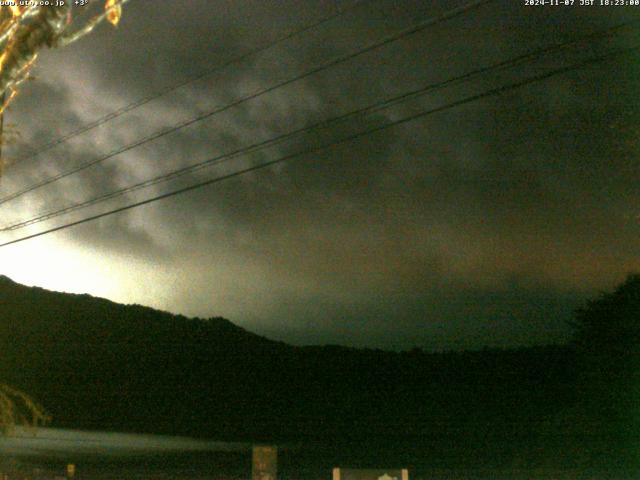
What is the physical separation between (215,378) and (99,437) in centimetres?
1213

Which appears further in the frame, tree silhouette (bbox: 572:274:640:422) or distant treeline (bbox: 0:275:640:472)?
distant treeline (bbox: 0:275:640:472)

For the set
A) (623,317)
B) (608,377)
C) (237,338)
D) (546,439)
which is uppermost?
(237,338)

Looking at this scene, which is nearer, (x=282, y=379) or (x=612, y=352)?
(x=612, y=352)

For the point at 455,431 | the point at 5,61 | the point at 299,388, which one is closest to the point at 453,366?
the point at 455,431

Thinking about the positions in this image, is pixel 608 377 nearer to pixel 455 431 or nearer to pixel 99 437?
pixel 455 431

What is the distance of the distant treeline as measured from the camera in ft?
98.7

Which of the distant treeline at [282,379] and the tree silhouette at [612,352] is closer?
the tree silhouette at [612,352]

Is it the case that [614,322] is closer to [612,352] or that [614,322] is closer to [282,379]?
[612,352]

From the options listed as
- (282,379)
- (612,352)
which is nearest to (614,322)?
(612,352)

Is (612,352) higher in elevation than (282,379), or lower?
lower

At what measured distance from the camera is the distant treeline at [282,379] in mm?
30094

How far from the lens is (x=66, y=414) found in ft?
149

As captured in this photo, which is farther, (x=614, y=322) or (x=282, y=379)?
(x=282, y=379)

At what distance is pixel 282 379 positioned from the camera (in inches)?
2035
